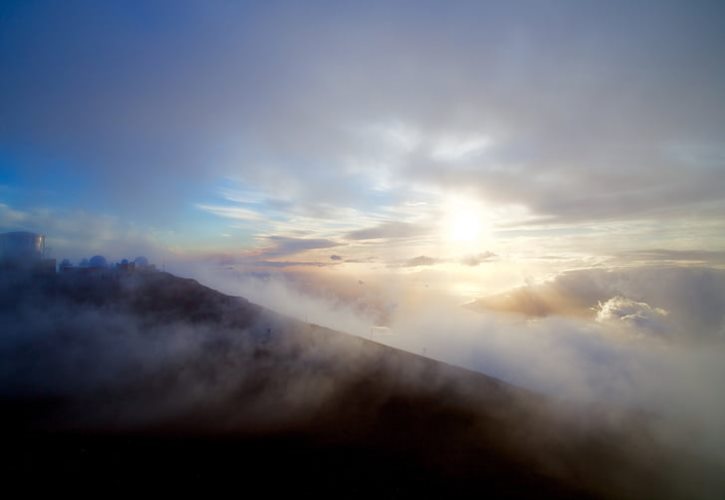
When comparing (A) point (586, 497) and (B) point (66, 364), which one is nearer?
(A) point (586, 497)

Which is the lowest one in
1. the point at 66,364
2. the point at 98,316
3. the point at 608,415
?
the point at 608,415

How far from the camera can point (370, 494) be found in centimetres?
2769

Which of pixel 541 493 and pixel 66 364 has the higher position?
pixel 66 364

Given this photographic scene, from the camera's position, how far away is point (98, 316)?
67.2 meters

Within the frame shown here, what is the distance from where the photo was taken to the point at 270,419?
38656 millimetres

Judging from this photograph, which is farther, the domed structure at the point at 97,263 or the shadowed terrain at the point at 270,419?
the domed structure at the point at 97,263

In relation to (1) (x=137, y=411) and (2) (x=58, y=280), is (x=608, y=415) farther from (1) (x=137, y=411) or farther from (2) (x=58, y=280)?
(2) (x=58, y=280)

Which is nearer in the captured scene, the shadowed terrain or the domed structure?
the shadowed terrain

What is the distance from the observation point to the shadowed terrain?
2900cm

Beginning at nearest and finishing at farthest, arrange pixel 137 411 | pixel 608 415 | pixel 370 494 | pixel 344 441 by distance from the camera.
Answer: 1. pixel 370 494
2. pixel 344 441
3. pixel 137 411
4. pixel 608 415

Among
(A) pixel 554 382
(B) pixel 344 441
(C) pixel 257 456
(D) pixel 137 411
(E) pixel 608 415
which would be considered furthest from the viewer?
(A) pixel 554 382

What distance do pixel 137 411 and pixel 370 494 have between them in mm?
25926

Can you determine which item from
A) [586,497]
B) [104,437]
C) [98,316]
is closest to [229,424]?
[104,437]

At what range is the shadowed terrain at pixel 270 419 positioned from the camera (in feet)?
95.1
